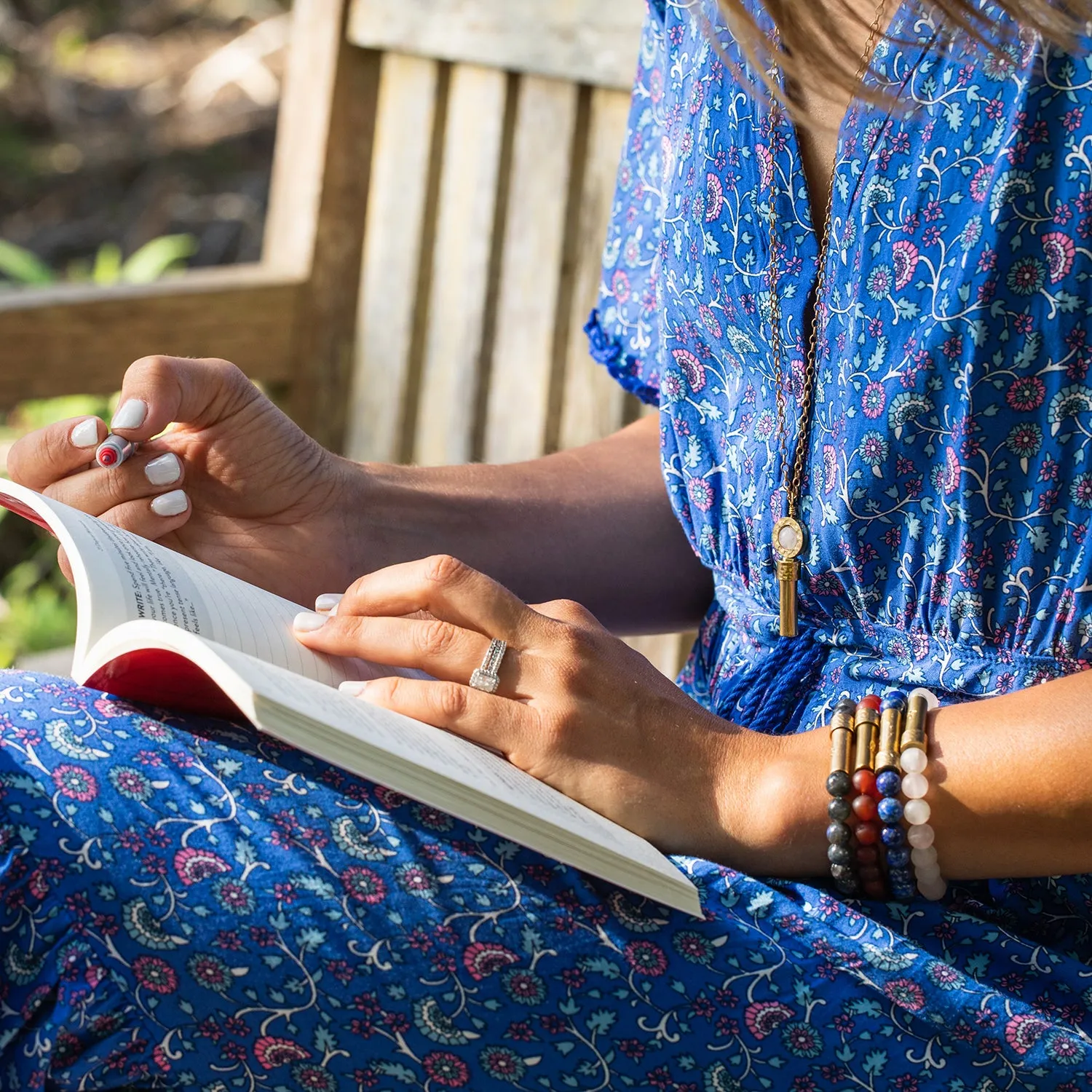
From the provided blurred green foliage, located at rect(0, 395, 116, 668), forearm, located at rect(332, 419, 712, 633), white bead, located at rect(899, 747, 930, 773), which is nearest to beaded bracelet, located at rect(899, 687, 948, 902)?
white bead, located at rect(899, 747, 930, 773)

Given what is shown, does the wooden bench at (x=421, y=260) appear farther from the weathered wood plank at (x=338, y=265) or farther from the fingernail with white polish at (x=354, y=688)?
the fingernail with white polish at (x=354, y=688)

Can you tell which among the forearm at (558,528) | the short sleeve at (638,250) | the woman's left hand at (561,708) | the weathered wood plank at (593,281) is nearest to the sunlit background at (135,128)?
the weathered wood plank at (593,281)

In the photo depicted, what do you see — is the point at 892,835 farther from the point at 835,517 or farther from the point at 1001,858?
the point at 835,517

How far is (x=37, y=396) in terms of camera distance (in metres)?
2.43

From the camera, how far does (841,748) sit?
1.00 meters

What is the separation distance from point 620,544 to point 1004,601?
0.47 m

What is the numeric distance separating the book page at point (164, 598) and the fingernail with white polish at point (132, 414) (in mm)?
119

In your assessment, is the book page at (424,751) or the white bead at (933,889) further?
the white bead at (933,889)

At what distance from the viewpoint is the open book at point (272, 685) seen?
2.78 ft

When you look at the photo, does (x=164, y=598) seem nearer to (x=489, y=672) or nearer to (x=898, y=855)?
(x=489, y=672)

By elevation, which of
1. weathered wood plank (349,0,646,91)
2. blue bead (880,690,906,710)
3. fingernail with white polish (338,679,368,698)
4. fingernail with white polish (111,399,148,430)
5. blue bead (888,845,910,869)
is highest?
weathered wood plank (349,0,646,91)

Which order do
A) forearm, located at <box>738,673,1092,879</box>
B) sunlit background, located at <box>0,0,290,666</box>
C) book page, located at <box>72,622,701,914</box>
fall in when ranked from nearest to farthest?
1. book page, located at <box>72,622,701,914</box>
2. forearm, located at <box>738,673,1092,879</box>
3. sunlit background, located at <box>0,0,290,666</box>

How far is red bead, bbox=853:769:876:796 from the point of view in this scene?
0.99 metres

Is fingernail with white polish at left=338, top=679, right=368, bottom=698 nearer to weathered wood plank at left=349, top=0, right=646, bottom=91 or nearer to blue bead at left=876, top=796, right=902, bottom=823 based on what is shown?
blue bead at left=876, top=796, right=902, bottom=823
